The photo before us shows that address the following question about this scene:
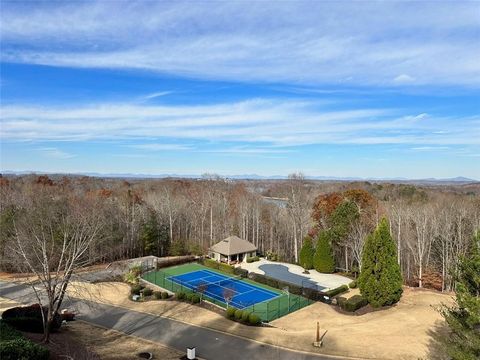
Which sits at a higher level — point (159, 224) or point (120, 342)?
point (159, 224)

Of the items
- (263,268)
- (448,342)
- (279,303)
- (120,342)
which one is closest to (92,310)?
(120,342)

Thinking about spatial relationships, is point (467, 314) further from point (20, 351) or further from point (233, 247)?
point (233, 247)

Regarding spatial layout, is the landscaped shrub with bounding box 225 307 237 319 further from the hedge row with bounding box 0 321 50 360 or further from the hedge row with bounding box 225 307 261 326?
the hedge row with bounding box 0 321 50 360

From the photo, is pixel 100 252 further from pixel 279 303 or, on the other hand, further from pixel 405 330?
pixel 405 330

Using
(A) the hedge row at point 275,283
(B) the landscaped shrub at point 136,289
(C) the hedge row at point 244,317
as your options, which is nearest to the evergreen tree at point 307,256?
(A) the hedge row at point 275,283

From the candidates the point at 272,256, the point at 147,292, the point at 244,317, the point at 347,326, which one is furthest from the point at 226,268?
→ the point at 347,326

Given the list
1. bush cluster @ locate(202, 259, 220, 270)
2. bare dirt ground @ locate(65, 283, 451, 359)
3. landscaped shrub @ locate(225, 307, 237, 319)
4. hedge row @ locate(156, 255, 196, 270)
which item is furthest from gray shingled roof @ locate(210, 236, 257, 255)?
landscaped shrub @ locate(225, 307, 237, 319)

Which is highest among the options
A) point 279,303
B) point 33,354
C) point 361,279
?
point 33,354
